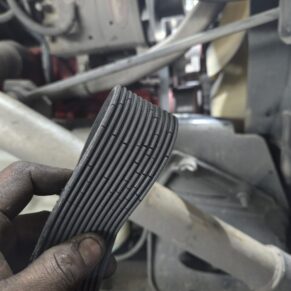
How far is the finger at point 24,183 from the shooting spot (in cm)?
43

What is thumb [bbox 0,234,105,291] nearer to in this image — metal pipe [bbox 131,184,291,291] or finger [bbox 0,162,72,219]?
finger [bbox 0,162,72,219]

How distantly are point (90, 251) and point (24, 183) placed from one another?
14cm

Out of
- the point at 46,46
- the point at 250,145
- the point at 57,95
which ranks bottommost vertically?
the point at 250,145

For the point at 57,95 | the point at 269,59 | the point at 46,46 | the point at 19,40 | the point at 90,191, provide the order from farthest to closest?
the point at 19,40 → the point at 46,46 → the point at 57,95 → the point at 269,59 → the point at 90,191

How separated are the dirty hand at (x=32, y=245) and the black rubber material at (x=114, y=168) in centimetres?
3

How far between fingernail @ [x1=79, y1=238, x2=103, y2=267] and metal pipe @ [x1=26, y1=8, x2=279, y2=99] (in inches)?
19.8

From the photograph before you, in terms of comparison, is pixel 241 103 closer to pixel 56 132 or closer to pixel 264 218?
pixel 264 218

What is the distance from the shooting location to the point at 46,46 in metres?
1.09

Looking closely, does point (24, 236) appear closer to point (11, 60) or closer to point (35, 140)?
point (35, 140)

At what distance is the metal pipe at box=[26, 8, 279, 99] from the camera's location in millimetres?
663

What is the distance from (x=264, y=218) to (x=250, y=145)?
20 centimetres

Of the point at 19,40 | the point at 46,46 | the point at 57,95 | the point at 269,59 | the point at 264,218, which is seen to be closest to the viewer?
the point at 269,59

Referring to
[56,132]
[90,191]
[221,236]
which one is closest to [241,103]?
[221,236]

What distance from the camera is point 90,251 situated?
1.30 feet
